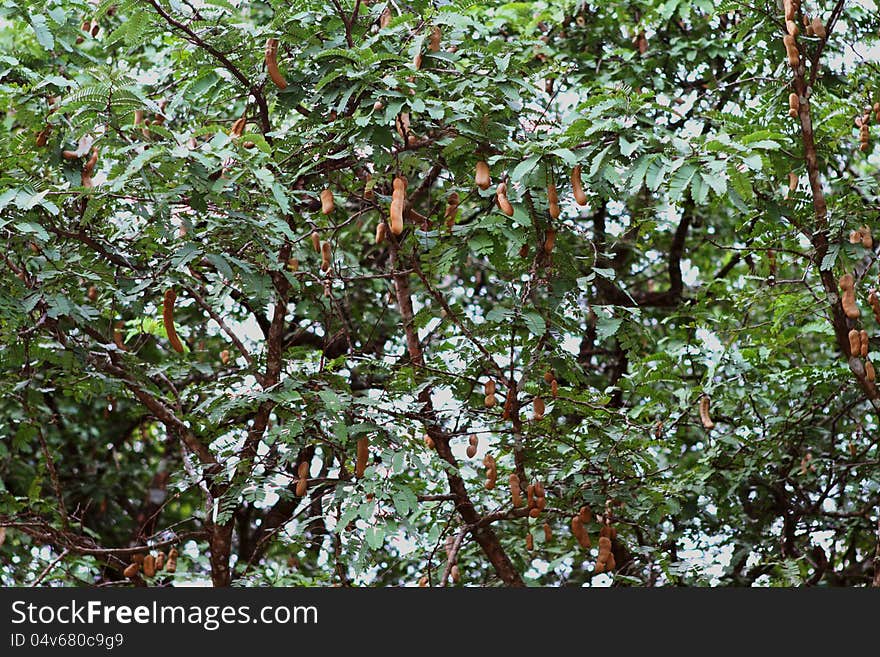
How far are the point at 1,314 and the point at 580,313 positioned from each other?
2082mm

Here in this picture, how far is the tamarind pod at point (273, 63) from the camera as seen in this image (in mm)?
3488

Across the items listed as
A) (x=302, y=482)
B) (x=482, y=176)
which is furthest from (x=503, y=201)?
(x=302, y=482)

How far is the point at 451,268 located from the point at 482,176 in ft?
3.22

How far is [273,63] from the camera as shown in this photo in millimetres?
3488

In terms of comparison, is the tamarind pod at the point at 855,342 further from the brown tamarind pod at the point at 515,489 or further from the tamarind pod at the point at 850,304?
the brown tamarind pod at the point at 515,489

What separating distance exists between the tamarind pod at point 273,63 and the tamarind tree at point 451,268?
0.01 meters

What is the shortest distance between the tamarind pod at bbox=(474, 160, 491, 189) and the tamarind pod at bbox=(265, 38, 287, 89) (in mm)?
688

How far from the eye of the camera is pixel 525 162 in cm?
331

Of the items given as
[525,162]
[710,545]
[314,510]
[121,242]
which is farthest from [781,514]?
[121,242]

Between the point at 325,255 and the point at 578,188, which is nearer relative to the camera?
the point at 578,188

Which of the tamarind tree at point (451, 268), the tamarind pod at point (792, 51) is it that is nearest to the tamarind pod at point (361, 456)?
the tamarind tree at point (451, 268)

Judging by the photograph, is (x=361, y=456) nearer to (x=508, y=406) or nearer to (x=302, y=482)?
(x=302, y=482)

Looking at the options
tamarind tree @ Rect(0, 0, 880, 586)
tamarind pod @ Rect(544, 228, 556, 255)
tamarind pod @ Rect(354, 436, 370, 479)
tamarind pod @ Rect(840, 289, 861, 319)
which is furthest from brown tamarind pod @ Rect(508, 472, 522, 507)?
tamarind pod @ Rect(840, 289, 861, 319)

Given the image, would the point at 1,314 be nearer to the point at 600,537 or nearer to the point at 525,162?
the point at 525,162
